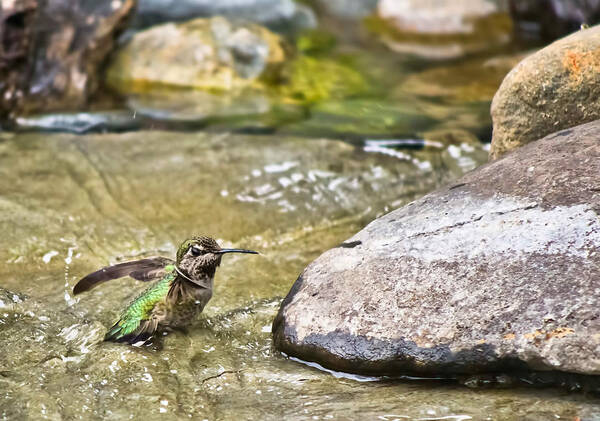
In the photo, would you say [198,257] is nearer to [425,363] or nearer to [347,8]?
[425,363]

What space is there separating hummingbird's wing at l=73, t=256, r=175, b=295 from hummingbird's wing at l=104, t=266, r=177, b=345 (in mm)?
218

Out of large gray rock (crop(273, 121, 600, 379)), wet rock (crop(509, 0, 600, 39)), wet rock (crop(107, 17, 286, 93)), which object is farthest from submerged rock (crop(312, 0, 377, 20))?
large gray rock (crop(273, 121, 600, 379))

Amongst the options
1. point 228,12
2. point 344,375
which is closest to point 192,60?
point 228,12

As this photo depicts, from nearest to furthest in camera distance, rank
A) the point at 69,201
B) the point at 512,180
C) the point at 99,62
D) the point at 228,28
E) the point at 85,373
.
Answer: the point at 85,373, the point at 512,180, the point at 69,201, the point at 99,62, the point at 228,28

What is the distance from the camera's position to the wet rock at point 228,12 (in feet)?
33.3

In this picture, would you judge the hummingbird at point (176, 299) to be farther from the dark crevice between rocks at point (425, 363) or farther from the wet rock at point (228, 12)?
the wet rock at point (228, 12)

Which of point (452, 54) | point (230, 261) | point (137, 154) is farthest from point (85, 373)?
point (452, 54)

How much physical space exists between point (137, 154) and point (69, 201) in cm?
106

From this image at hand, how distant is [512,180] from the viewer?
407cm

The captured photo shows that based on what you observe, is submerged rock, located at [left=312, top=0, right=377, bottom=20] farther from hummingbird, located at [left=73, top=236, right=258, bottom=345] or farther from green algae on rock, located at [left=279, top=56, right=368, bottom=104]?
hummingbird, located at [left=73, top=236, right=258, bottom=345]

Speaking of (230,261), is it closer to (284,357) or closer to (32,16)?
(284,357)

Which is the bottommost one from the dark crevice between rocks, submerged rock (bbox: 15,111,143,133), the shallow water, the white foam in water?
submerged rock (bbox: 15,111,143,133)

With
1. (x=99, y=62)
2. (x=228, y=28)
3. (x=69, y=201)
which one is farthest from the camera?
(x=228, y=28)

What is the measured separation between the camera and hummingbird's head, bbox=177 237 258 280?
405 cm
